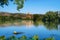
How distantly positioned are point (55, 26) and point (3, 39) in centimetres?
945

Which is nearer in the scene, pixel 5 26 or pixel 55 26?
pixel 5 26

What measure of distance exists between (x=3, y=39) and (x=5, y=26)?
7.04 m

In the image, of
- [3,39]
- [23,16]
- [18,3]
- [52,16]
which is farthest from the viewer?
[52,16]

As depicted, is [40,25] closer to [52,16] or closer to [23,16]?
[52,16]

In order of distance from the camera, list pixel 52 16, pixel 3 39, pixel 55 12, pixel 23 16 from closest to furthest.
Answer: pixel 3 39, pixel 23 16, pixel 52 16, pixel 55 12

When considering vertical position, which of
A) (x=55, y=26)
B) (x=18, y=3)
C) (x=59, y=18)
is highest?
(x=18, y=3)

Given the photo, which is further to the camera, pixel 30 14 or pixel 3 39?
pixel 30 14

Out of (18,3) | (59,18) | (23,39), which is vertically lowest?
(59,18)

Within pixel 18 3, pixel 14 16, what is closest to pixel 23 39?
pixel 18 3

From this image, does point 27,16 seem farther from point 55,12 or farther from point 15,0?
point 15,0

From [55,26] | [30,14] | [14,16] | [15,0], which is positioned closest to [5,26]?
[30,14]

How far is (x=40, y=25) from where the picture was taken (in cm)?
1079

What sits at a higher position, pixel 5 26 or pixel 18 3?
pixel 18 3

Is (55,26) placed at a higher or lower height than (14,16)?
lower
